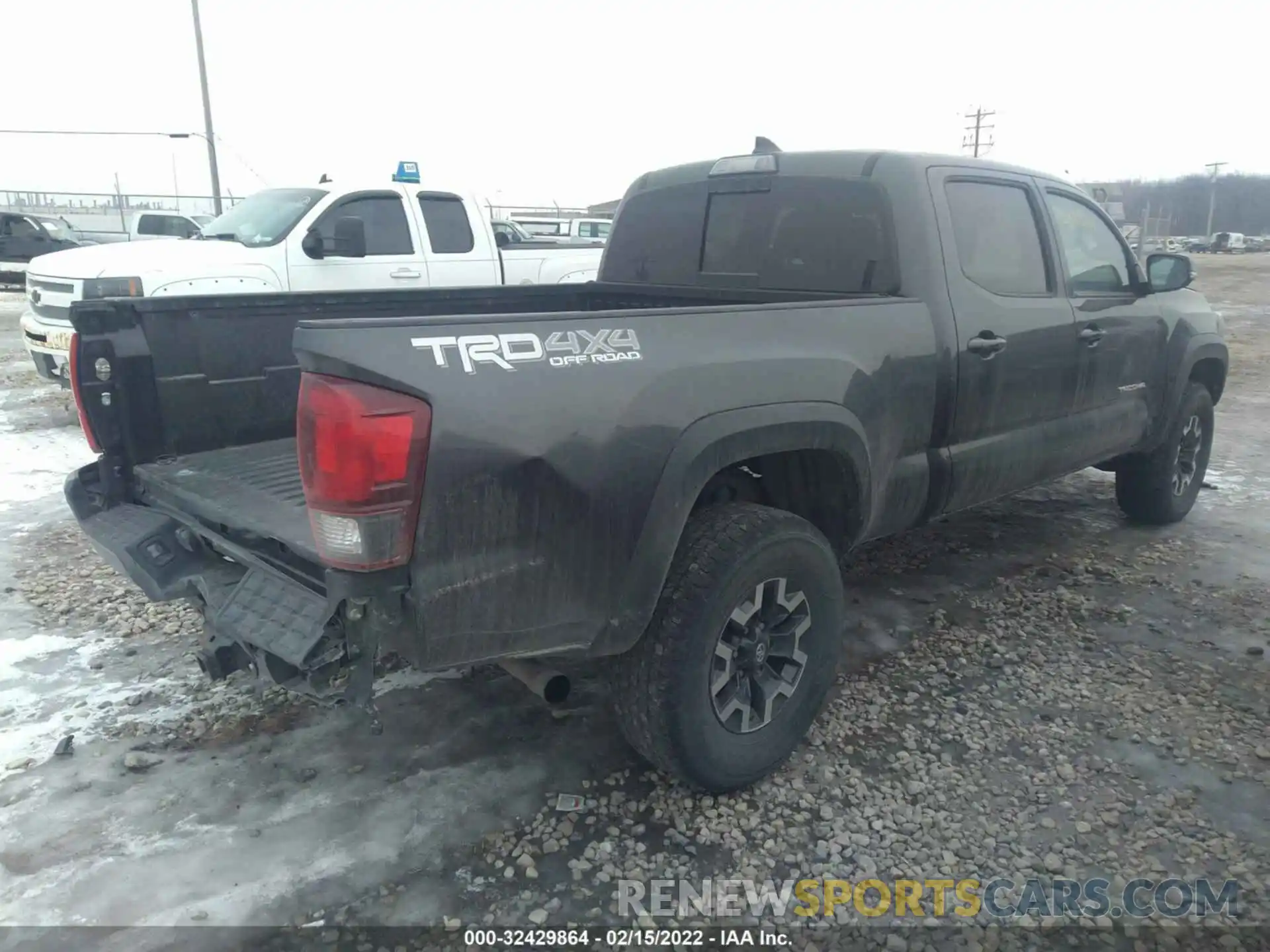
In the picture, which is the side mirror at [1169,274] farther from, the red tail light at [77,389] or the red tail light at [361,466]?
the red tail light at [77,389]

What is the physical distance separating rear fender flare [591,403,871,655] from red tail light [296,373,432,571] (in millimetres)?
661

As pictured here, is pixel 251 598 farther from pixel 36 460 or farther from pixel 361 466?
pixel 36 460

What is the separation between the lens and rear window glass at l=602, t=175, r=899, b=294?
11.9 ft

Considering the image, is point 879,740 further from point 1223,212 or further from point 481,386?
point 1223,212

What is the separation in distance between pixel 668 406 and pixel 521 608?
2.27 feet

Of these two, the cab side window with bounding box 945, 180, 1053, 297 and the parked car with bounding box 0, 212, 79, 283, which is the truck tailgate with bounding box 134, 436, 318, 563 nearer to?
the cab side window with bounding box 945, 180, 1053, 297

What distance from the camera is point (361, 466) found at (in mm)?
2102

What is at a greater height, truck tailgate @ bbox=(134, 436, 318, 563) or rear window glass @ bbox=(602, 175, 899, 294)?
rear window glass @ bbox=(602, 175, 899, 294)

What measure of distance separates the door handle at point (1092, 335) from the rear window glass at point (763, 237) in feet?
4.29

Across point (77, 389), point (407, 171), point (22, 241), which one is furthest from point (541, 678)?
point (22, 241)

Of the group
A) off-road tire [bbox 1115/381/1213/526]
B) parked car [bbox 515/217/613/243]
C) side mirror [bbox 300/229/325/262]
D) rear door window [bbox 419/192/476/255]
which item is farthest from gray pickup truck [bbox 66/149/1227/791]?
parked car [bbox 515/217/613/243]

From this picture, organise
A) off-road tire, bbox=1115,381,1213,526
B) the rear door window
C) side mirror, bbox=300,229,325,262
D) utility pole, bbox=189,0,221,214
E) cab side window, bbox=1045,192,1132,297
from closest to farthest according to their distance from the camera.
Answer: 1. cab side window, bbox=1045,192,1132,297
2. off-road tire, bbox=1115,381,1213,526
3. side mirror, bbox=300,229,325,262
4. the rear door window
5. utility pole, bbox=189,0,221,214

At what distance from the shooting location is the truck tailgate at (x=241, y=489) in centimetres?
272

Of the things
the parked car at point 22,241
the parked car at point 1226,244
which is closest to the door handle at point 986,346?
the parked car at point 22,241
